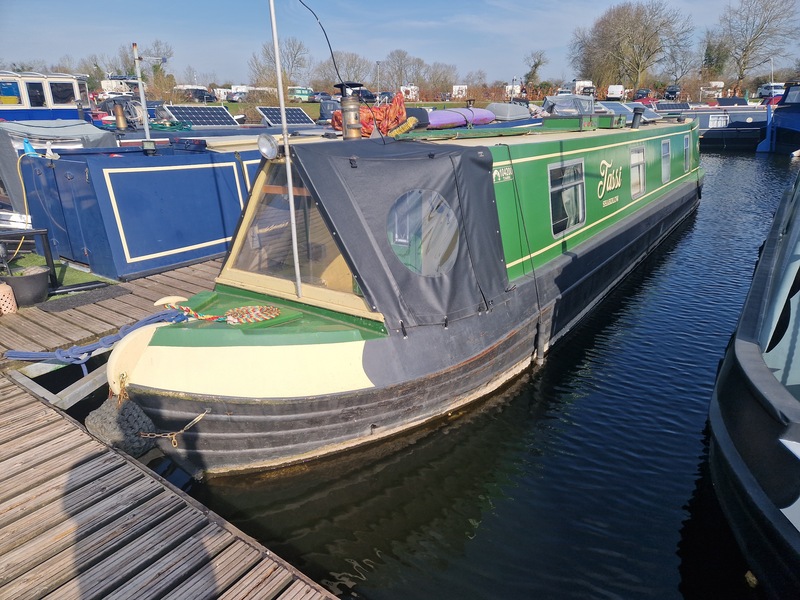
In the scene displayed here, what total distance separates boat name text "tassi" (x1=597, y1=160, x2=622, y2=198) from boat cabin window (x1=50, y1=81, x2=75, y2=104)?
56.5 feet

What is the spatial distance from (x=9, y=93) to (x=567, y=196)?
17436 millimetres

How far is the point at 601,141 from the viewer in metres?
8.59

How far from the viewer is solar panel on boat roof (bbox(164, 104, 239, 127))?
18422 mm

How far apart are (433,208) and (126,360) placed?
9.86 ft

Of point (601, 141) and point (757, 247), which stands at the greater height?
point (601, 141)

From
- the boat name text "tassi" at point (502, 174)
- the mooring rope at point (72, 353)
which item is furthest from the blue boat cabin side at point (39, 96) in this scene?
the boat name text "tassi" at point (502, 174)

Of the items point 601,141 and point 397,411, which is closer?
point 397,411

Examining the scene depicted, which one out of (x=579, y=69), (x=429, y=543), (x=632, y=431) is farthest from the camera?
(x=579, y=69)

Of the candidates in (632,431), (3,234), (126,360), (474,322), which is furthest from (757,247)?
(3,234)

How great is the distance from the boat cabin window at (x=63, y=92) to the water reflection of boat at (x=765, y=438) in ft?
65.8

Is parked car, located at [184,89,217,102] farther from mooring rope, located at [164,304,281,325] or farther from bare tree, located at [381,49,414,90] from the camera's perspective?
mooring rope, located at [164,304,281,325]

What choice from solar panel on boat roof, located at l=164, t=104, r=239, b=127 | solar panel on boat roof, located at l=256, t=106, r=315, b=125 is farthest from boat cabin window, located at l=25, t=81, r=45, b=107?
solar panel on boat roof, located at l=256, t=106, r=315, b=125

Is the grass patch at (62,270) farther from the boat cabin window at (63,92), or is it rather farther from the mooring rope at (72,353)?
the boat cabin window at (63,92)

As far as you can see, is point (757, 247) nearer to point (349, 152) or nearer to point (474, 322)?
point (474, 322)
